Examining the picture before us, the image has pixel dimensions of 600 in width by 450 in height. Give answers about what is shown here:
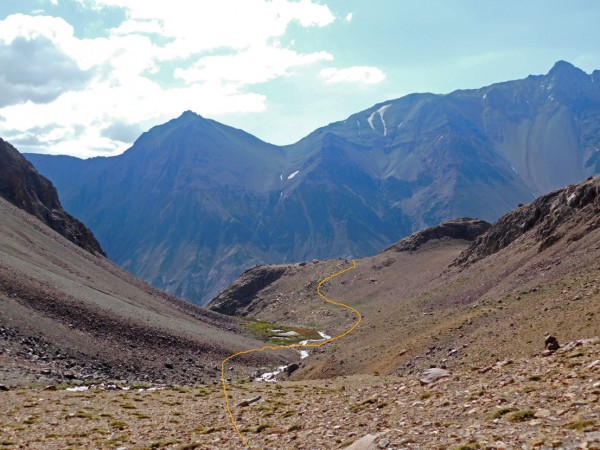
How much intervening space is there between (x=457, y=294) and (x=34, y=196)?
325 ft

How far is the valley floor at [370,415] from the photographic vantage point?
1811 centimetres

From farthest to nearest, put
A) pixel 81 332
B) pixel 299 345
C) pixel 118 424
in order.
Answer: pixel 299 345 < pixel 81 332 < pixel 118 424

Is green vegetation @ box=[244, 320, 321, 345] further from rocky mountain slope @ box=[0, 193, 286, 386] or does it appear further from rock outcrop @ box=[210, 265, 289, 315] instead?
rock outcrop @ box=[210, 265, 289, 315]

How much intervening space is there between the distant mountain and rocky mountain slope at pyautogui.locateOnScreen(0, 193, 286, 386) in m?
31.1

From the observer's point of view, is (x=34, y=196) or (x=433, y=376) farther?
(x=34, y=196)

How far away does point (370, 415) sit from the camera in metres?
24.4

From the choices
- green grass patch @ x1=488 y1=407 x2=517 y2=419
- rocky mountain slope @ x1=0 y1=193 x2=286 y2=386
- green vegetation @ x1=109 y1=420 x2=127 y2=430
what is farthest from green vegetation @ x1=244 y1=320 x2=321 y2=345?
green grass patch @ x1=488 y1=407 x2=517 y2=419

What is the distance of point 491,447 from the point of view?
54.6 feet

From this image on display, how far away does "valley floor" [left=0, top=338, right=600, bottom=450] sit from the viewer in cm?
1811

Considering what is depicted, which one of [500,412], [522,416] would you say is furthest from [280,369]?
[522,416]

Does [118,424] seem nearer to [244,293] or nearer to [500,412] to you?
[500,412]

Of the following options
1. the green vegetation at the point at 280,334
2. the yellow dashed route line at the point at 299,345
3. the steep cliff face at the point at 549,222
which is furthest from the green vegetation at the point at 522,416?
the green vegetation at the point at 280,334

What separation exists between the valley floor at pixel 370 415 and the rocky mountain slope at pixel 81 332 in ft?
42.3

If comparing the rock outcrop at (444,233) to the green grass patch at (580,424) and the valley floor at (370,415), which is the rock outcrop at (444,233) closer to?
the valley floor at (370,415)
